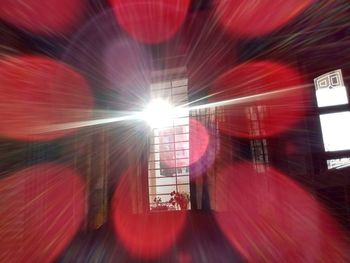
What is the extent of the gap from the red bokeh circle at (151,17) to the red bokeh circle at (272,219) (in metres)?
1.25

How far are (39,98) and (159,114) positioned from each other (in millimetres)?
973

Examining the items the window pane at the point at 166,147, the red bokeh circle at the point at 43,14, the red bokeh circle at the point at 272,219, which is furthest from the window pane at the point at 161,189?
the red bokeh circle at the point at 43,14

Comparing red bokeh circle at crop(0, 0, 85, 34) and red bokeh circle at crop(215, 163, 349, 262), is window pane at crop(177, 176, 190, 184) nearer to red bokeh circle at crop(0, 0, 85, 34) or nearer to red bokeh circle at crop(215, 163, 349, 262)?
red bokeh circle at crop(215, 163, 349, 262)

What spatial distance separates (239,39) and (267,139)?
32.0 inches

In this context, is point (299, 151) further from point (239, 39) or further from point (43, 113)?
point (43, 113)

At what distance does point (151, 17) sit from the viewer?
87.7 inches

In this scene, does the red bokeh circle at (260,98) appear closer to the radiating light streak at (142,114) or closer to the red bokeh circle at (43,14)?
the radiating light streak at (142,114)

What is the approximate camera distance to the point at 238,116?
6.87 ft

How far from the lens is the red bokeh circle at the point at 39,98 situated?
1.80 m

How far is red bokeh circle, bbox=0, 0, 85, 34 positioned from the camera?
1.86 m

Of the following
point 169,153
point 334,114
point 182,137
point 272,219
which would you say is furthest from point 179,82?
point 272,219

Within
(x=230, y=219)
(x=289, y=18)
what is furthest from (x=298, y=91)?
(x=230, y=219)

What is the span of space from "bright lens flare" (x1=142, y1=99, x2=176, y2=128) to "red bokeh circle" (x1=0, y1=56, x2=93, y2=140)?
50 centimetres

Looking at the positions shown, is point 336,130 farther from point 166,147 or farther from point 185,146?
point 166,147
